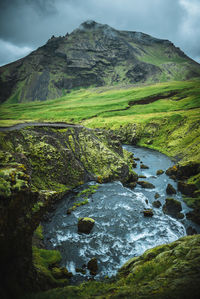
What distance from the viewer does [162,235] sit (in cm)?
2639

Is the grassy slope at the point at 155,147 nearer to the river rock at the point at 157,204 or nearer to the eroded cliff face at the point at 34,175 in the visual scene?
the eroded cliff face at the point at 34,175

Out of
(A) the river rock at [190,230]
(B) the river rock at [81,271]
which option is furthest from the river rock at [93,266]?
(A) the river rock at [190,230]

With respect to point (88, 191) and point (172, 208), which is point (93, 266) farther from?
point (88, 191)

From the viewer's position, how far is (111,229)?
27.6 metres

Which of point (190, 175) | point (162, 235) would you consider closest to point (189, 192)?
point (190, 175)

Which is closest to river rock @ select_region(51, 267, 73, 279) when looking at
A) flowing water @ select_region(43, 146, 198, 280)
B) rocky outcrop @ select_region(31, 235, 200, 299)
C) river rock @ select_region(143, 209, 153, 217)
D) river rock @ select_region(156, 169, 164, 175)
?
flowing water @ select_region(43, 146, 198, 280)

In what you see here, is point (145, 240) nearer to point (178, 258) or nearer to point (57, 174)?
point (178, 258)

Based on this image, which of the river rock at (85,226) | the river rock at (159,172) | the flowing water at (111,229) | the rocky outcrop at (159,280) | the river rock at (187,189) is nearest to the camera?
the rocky outcrop at (159,280)

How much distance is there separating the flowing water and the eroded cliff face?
4959 mm

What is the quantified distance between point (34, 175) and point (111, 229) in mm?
19072

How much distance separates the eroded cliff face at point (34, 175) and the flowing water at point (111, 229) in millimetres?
4959

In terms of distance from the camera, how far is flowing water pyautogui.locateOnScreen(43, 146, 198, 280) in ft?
73.8

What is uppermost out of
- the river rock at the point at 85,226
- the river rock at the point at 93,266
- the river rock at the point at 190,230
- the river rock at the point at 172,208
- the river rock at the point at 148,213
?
the river rock at the point at 172,208

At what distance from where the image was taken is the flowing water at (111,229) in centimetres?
2250
